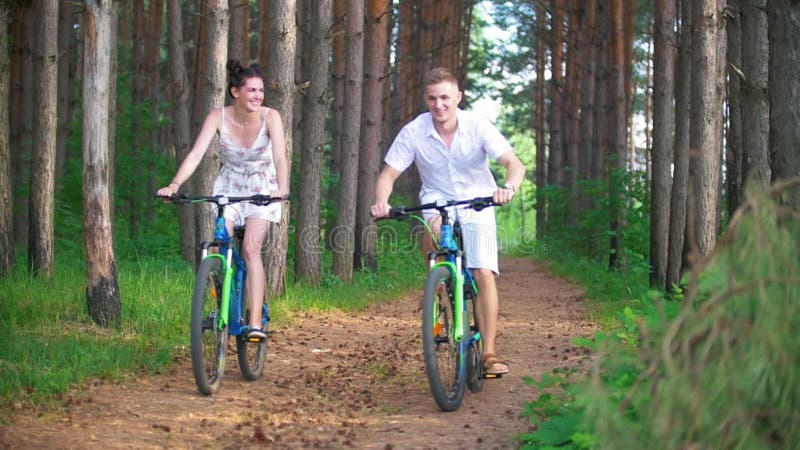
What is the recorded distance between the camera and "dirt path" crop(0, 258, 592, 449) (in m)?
5.68

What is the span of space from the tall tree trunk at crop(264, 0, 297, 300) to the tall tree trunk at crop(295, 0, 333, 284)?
238 centimetres

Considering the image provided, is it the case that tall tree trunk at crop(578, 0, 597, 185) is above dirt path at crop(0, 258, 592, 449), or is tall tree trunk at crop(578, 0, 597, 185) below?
above

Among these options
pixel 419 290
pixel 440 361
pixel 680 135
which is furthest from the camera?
pixel 419 290

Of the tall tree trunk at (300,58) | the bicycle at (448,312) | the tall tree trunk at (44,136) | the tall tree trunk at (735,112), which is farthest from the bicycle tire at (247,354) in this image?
the tall tree trunk at (300,58)

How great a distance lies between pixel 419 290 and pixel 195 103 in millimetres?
11474

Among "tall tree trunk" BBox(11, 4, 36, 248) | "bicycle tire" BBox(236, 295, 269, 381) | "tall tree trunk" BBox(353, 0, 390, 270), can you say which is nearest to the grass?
"bicycle tire" BBox(236, 295, 269, 381)

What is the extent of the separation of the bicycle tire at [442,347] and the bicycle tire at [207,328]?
1371mm

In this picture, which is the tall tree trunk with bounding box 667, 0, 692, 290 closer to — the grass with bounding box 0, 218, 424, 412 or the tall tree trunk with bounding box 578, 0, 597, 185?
the grass with bounding box 0, 218, 424, 412

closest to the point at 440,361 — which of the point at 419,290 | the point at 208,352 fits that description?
the point at 208,352

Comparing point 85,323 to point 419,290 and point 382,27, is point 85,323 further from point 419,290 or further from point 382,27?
point 382,27

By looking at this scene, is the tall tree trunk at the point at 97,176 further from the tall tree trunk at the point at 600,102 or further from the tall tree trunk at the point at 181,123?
the tall tree trunk at the point at 600,102

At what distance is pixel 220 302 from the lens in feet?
22.7

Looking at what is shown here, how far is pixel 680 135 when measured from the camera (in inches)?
593

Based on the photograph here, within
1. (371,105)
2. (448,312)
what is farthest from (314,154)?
(448,312)
